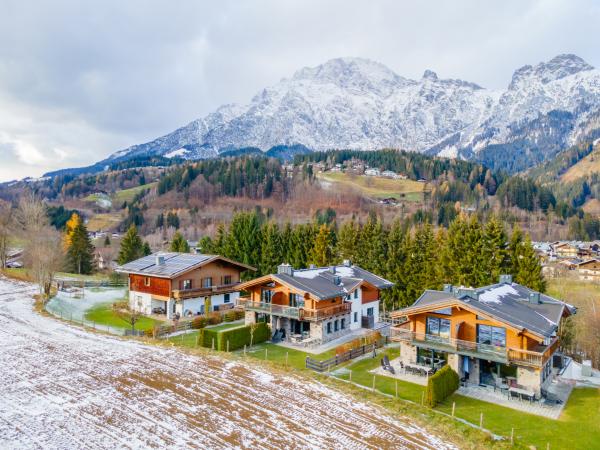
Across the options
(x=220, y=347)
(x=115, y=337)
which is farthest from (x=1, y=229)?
(x=220, y=347)

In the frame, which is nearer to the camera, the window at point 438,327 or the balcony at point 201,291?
the window at point 438,327

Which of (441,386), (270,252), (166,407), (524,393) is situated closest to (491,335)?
(524,393)

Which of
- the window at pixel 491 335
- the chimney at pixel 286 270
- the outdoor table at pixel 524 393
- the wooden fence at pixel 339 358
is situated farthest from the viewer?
the chimney at pixel 286 270

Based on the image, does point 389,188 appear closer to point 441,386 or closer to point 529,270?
point 529,270

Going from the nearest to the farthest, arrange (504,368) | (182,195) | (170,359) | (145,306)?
(504,368), (170,359), (145,306), (182,195)

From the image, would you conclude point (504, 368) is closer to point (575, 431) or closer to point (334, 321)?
point (575, 431)

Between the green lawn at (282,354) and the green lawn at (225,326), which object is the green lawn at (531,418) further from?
the green lawn at (225,326)

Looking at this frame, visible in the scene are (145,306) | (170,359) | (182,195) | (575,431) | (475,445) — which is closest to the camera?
(475,445)

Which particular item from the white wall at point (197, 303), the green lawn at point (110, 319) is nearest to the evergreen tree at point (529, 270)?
the white wall at point (197, 303)
